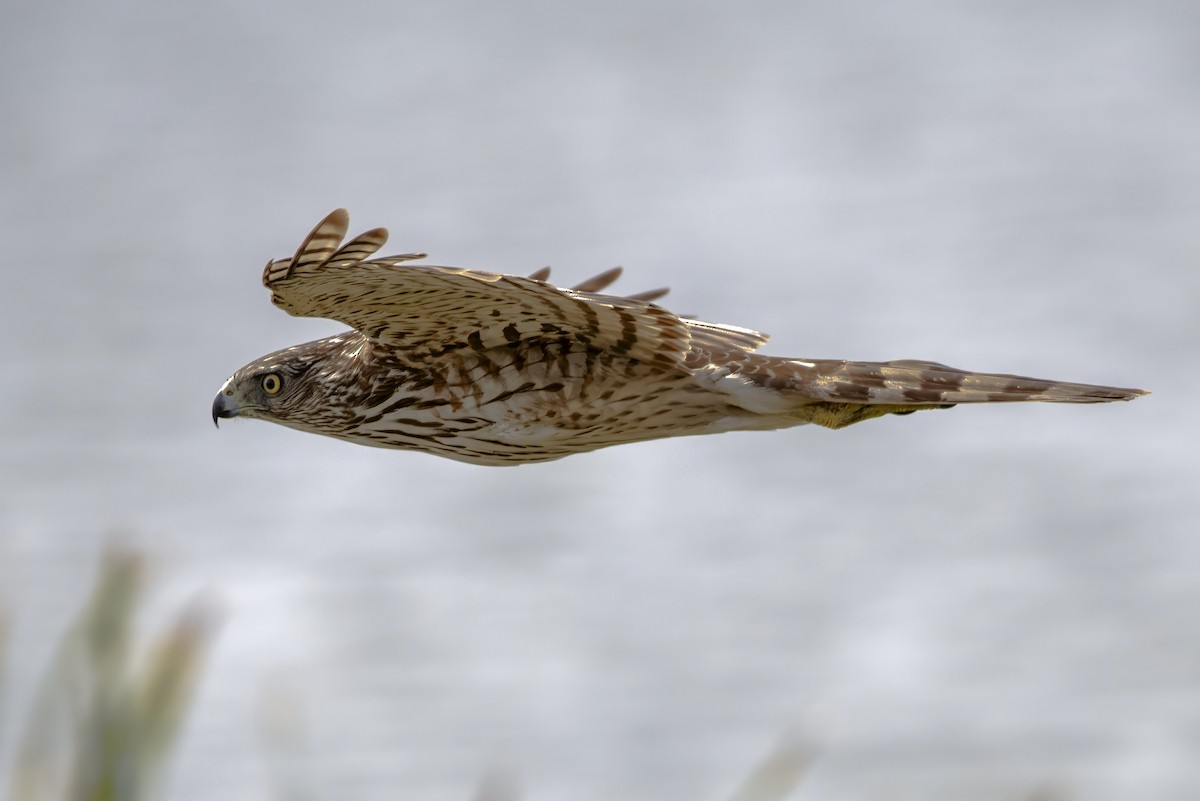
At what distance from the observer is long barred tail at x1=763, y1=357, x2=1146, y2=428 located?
17.2 feet

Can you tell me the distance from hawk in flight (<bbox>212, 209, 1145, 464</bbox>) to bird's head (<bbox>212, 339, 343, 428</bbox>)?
100 millimetres

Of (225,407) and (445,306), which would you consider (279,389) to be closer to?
(225,407)

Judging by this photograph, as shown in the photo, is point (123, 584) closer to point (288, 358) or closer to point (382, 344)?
point (382, 344)

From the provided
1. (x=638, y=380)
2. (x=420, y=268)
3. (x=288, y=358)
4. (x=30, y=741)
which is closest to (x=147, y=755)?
(x=30, y=741)

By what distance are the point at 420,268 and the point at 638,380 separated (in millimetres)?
1078

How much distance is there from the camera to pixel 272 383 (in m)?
6.38

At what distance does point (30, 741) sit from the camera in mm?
2395

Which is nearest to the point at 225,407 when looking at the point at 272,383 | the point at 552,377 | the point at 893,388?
the point at 272,383

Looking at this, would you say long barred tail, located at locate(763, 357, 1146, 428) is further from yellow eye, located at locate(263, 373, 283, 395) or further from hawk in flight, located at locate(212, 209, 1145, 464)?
yellow eye, located at locate(263, 373, 283, 395)

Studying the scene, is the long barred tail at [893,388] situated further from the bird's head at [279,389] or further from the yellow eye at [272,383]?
the yellow eye at [272,383]

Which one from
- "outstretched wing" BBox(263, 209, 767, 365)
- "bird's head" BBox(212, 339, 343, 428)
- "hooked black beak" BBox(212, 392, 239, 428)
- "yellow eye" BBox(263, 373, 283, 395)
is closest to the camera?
"outstretched wing" BBox(263, 209, 767, 365)

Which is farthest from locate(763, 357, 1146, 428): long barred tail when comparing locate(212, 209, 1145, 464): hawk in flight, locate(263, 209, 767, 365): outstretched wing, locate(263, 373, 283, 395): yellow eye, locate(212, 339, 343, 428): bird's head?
locate(263, 373, 283, 395): yellow eye

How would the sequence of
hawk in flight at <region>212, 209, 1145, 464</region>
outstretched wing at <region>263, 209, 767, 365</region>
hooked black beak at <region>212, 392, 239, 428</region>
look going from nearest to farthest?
outstretched wing at <region>263, 209, 767, 365</region> < hawk in flight at <region>212, 209, 1145, 464</region> < hooked black beak at <region>212, 392, 239, 428</region>

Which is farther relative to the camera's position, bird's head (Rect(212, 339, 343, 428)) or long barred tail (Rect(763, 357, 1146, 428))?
bird's head (Rect(212, 339, 343, 428))
